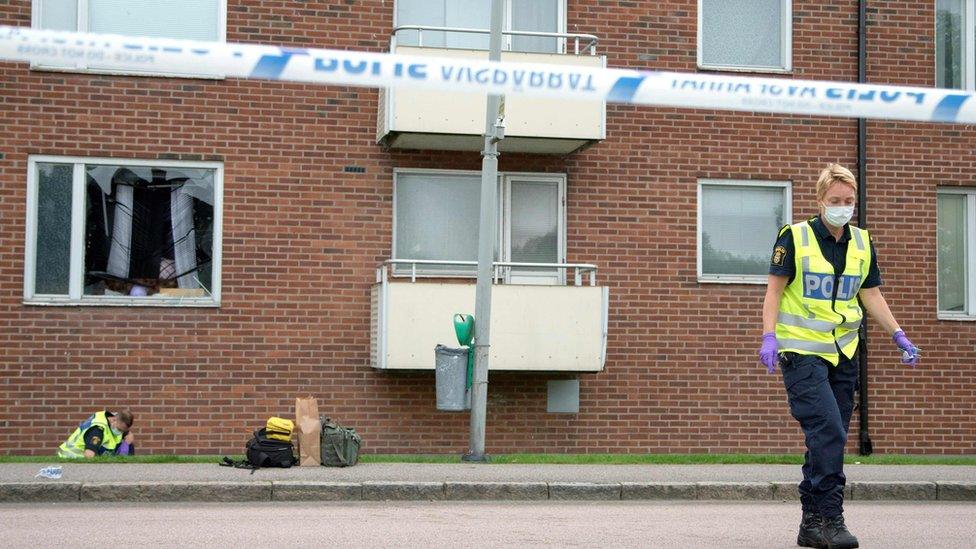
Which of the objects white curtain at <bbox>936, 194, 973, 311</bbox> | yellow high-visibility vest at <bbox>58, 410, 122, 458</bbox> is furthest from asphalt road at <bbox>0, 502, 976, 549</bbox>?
white curtain at <bbox>936, 194, 973, 311</bbox>

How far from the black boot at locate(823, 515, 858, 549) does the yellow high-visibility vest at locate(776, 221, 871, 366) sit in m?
0.83

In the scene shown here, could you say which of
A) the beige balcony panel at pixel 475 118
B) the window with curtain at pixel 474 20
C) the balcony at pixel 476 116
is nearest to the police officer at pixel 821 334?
the beige balcony panel at pixel 475 118

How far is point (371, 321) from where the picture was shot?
16594 mm

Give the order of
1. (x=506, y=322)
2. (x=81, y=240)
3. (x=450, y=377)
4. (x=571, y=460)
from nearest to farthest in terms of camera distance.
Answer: (x=571, y=460) → (x=450, y=377) → (x=506, y=322) → (x=81, y=240)

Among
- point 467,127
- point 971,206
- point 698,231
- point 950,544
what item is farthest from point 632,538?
point 971,206

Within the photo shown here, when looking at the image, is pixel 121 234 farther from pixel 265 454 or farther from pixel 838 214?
pixel 838 214

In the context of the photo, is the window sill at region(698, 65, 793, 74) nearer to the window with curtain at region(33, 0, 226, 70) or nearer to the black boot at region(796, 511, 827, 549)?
the window with curtain at region(33, 0, 226, 70)

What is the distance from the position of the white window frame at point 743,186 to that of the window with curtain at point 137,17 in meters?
6.10

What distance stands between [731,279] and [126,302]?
7.20 m

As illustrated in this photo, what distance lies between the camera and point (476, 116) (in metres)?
16.0

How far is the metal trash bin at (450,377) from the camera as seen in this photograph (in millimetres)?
14688

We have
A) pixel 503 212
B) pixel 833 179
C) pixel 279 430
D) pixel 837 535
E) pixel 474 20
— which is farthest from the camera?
pixel 474 20

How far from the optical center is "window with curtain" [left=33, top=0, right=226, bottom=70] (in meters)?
16.2

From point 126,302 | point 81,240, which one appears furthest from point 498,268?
point 81,240
